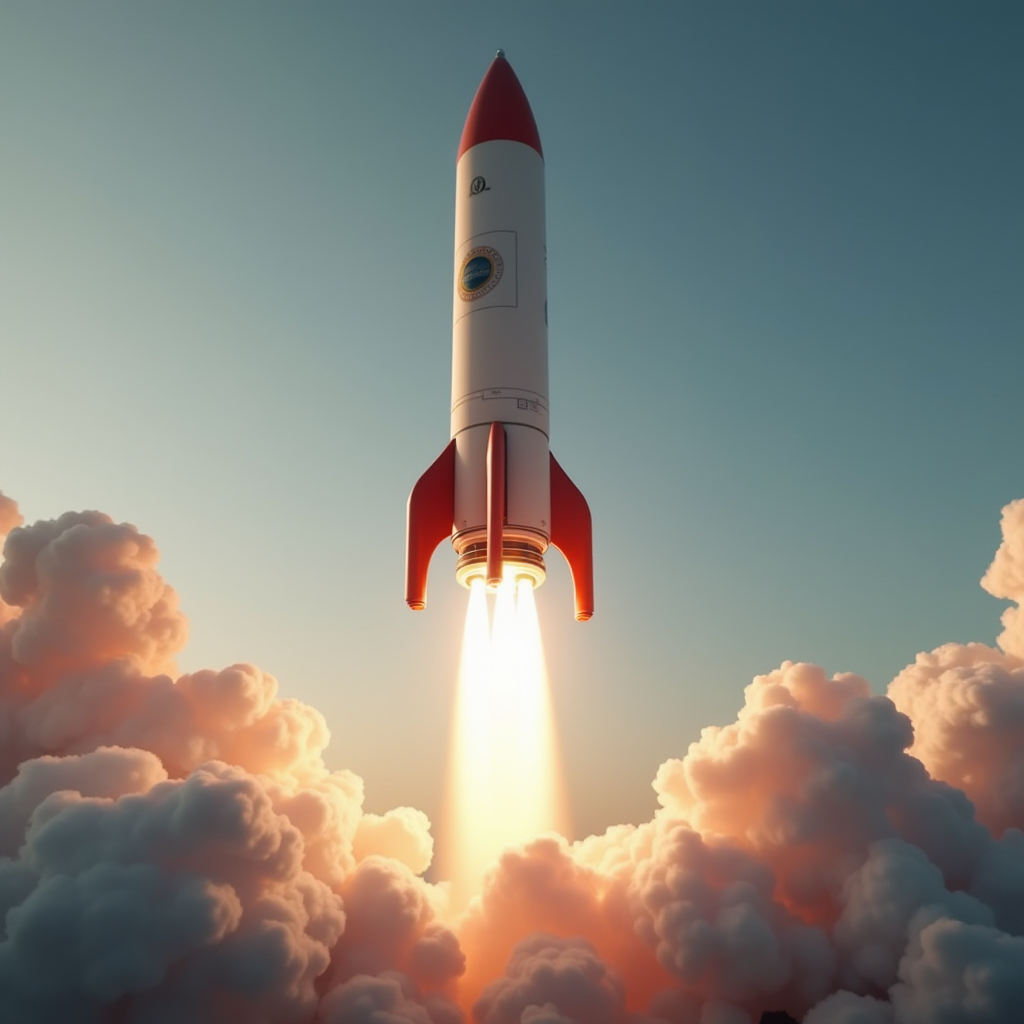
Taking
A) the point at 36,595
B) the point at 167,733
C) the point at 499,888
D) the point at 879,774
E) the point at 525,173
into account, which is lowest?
the point at 499,888

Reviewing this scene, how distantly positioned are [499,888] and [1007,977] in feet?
18.1

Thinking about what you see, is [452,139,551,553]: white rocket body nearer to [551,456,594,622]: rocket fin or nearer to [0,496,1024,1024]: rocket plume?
[551,456,594,622]: rocket fin

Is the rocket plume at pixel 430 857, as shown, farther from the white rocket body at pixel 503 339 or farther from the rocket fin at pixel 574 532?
the white rocket body at pixel 503 339

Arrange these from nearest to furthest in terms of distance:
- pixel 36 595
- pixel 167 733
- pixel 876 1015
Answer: pixel 876 1015
pixel 167 733
pixel 36 595

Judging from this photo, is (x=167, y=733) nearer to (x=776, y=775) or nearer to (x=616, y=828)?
(x=616, y=828)

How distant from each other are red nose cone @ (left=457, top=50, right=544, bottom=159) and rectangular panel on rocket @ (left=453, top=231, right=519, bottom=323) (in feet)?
6.24

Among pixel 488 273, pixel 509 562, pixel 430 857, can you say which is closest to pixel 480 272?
pixel 488 273

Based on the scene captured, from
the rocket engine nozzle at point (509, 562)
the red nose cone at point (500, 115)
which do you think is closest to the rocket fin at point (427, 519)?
the rocket engine nozzle at point (509, 562)

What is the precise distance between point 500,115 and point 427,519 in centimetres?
673

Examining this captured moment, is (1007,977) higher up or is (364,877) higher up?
(364,877)

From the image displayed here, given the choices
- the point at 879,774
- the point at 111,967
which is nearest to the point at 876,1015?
the point at 879,774

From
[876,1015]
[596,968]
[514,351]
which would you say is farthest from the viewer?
[514,351]

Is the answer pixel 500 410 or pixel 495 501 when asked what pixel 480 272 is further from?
pixel 495 501

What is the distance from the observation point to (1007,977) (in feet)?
31.0
